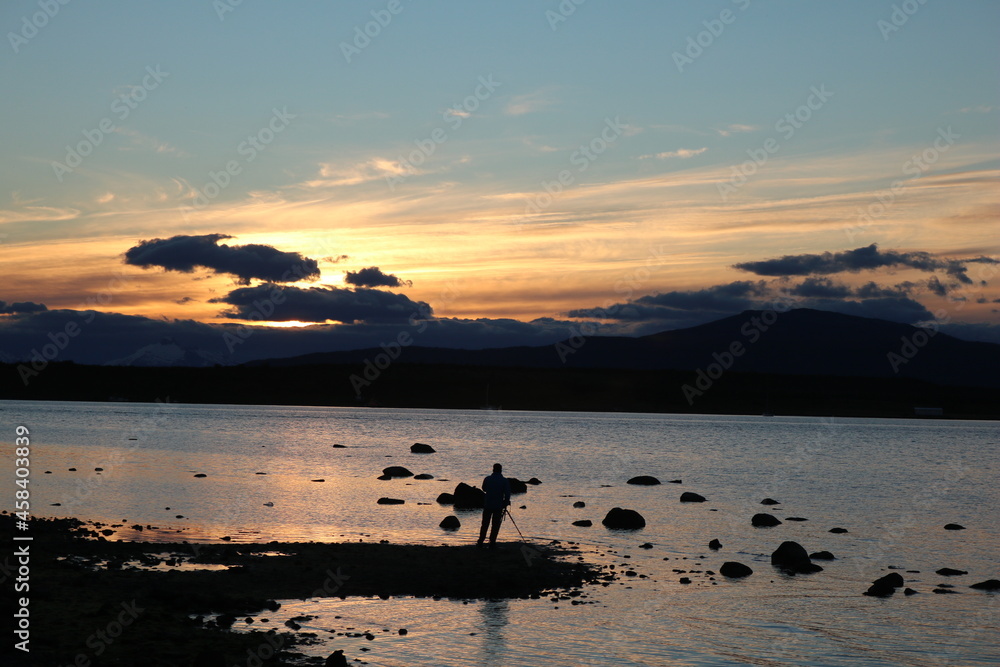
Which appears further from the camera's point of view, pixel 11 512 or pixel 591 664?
pixel 11 512

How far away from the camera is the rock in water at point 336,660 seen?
14883 mm

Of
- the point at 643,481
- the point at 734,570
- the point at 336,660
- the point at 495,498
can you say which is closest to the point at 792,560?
the point at 734,570

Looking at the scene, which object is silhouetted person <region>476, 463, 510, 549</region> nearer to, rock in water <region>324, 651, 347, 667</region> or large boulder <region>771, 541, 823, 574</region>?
large boulder <region>771, 541, 823, 574</region>

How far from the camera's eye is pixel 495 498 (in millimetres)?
26219

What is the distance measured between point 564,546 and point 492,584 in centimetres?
685

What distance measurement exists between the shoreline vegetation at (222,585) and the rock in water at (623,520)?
565 centimetres

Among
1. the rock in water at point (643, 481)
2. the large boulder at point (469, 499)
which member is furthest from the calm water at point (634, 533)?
the large boulder at point (469, 499)

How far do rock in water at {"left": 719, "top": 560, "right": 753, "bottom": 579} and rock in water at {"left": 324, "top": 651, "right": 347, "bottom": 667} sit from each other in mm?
14021

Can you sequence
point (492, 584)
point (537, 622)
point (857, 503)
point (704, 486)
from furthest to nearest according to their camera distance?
point (704, 486)
point (857, 503)
point (492, 584)
point (537, 622)

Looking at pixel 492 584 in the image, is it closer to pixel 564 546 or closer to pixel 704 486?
pixel 564 546

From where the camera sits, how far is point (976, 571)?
28.0 meters

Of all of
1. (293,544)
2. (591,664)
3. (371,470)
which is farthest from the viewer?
(371,470)

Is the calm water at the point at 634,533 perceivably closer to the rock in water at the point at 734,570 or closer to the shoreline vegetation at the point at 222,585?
the rock in water at the point at 734,570

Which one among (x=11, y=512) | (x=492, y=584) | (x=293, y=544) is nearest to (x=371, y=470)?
(x=11, y=512)
